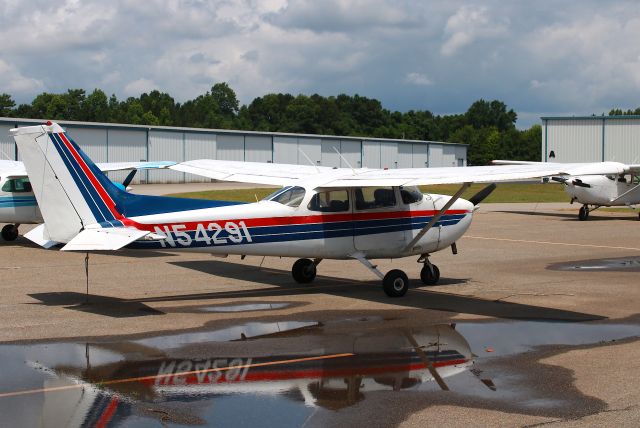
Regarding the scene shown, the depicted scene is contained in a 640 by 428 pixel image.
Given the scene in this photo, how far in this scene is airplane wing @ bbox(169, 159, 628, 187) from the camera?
1176cm

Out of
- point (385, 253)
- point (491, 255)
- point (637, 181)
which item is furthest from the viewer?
point (637, 181)

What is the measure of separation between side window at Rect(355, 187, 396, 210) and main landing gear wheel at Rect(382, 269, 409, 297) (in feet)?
3.74

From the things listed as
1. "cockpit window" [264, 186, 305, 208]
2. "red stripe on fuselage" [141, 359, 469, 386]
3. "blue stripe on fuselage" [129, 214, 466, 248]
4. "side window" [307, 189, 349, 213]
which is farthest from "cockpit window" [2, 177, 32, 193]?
"red stripe on fuselage" [141, 359, 469, 386]

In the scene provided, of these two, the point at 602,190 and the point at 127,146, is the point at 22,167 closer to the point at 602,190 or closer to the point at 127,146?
the point at 602,190

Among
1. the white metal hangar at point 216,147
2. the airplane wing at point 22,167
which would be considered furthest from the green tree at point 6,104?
the airplane wing at point 22,167

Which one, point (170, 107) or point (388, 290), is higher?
point (170, 107)

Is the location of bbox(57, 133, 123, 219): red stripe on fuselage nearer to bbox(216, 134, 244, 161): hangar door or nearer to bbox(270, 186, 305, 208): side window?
bbox(270, 186, 305, 208): side window

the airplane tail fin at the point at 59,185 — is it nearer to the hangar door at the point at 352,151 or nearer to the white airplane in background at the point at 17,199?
the white airplane in background at the point at 17,199

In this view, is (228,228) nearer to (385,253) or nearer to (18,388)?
(385,253)

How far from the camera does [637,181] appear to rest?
30.5 meters

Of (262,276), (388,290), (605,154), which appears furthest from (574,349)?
(605,154)

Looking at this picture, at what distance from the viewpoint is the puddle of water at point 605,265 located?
1680cm

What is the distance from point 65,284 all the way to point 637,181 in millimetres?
22637

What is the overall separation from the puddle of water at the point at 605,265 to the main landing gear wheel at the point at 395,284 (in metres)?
5.01
